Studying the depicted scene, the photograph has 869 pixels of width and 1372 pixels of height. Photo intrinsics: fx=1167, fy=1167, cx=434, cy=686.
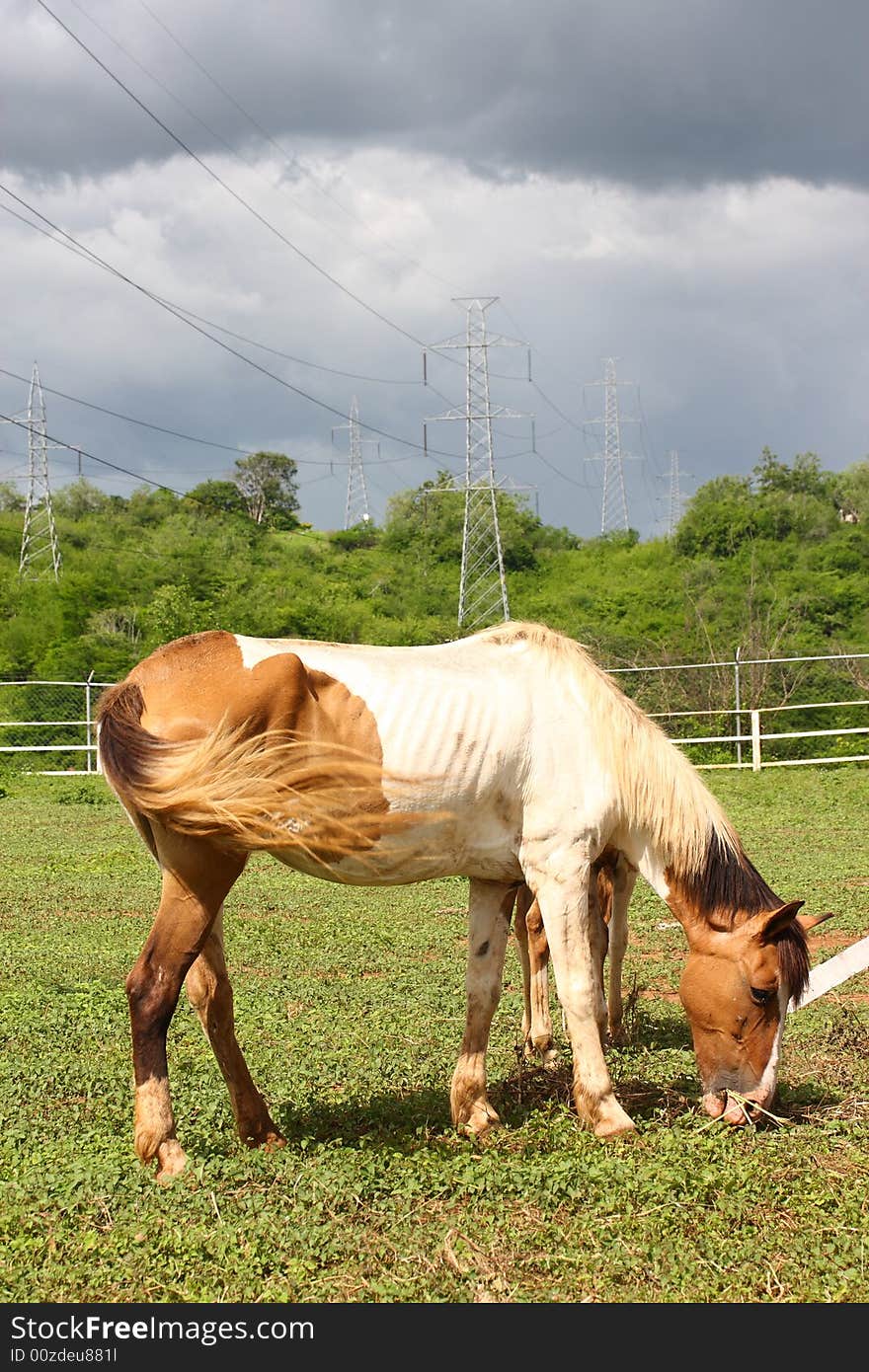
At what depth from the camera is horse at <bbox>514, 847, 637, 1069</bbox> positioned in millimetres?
5508

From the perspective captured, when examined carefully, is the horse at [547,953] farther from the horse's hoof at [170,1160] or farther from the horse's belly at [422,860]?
the horse's hoof at [170,1160]

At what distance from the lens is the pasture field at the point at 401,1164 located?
3.26m

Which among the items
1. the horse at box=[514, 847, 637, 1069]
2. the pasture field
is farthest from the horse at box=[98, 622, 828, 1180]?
the horse at box=[514, 847, 637, 1069]

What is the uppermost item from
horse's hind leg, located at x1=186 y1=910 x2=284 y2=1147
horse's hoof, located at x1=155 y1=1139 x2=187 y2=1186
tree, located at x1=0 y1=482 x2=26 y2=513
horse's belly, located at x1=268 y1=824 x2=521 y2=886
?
tree, located at x1=0 y1=482 x2=26 y2=513

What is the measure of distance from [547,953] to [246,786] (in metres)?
2.38

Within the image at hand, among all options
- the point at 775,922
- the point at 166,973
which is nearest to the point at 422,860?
the point at 166,973

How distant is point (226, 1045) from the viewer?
14.0 ft

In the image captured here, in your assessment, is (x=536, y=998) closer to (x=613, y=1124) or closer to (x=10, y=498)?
(x=613, y=1124)

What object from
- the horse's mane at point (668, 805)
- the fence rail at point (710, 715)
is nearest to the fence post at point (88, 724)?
the fence rail at point (710, 715)

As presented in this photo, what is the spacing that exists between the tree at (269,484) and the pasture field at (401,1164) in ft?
176

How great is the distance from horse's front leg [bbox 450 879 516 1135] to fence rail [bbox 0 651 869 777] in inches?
600

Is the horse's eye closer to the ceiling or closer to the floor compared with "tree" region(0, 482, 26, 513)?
closer to the floor

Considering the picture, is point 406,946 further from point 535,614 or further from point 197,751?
point 535,614

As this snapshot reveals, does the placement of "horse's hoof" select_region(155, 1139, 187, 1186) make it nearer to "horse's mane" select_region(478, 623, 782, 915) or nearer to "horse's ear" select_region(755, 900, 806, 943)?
"horse's mane" select_region(478, 623, 782, 915)
